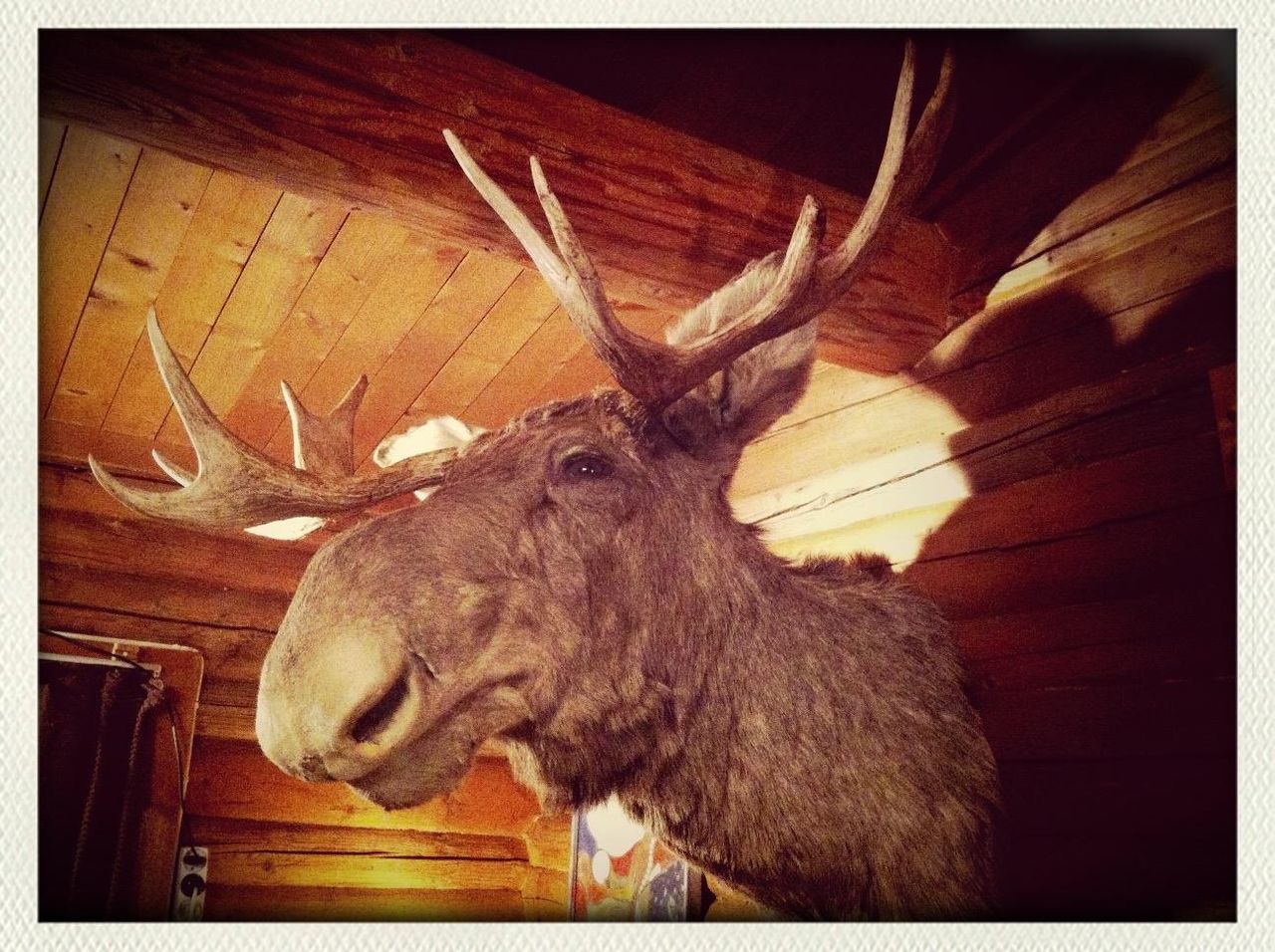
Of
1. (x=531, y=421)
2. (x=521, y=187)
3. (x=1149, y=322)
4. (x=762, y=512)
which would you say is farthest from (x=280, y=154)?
(x=1149, y=322)

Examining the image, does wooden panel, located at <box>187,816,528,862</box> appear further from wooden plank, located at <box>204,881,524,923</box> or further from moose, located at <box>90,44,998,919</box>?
moose, located at <box>90,44,998,919</box>

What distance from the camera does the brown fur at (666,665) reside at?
44.9 inches

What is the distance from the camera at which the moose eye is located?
1315mm

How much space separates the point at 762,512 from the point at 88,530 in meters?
1.13

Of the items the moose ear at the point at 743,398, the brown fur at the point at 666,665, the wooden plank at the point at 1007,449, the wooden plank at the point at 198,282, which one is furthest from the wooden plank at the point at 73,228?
the wooden plank at the point at 1007,449

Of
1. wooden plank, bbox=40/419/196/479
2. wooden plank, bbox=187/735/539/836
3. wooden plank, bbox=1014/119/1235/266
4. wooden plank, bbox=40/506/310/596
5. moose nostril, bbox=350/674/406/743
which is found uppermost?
wooden plank, bbox=1014/119/1235/266

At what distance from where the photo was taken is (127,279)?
60.0 inches

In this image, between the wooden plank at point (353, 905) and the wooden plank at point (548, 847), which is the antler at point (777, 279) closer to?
the wooden plank at point (353, 905)

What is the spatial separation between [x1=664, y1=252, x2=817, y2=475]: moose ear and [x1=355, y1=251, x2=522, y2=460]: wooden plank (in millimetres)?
423

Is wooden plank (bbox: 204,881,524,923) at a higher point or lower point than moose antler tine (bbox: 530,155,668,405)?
lower

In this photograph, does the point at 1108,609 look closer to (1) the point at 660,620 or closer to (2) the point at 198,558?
(1) the point at 660,620

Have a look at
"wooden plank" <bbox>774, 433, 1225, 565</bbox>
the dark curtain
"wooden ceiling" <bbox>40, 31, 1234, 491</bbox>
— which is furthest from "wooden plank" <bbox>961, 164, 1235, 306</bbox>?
the dark curtain

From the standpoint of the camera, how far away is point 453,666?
44.6 inches

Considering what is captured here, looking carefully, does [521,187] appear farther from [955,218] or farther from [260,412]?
[955,218]
